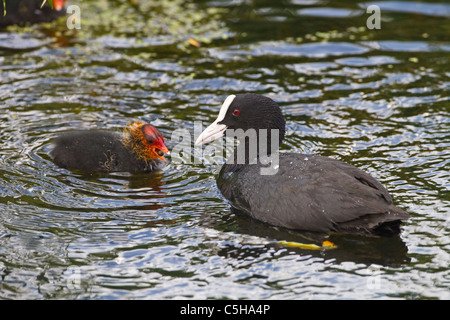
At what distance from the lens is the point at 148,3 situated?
1181 centimetres

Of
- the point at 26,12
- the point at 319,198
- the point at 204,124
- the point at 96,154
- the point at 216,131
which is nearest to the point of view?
the point at 319,198

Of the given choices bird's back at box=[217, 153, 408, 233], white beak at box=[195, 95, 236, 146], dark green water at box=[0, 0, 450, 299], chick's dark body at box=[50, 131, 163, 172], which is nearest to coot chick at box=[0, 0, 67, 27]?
dark green water at box=[0, 0, 450, 299]

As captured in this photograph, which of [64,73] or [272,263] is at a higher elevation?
[64,73]

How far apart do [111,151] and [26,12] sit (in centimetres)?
479

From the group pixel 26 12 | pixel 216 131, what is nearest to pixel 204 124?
pixel 216 131

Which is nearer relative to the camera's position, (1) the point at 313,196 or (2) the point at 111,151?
(1) the point at 313,196

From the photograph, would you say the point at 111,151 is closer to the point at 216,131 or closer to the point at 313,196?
the point at 216,131

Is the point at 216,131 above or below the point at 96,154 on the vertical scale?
above

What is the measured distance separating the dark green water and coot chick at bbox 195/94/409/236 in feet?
0.45

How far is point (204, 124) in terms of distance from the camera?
7980 millimetres

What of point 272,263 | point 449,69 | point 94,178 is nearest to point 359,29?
point 449,69
